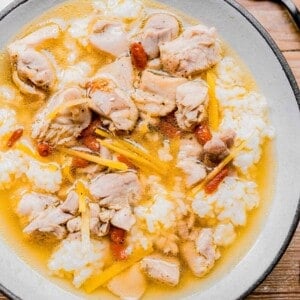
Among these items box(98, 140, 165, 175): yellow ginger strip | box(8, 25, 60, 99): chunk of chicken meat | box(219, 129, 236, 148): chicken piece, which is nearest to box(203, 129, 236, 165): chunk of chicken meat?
box(219, 129, 236, 148): chicken piece

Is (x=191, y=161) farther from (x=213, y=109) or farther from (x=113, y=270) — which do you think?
(x=113, y=270)

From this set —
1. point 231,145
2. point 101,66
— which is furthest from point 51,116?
point 231,145

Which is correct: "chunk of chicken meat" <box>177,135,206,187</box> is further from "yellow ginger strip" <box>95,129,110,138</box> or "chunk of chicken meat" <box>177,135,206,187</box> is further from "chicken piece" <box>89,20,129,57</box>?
"chicken piece" <box>89,20,129,57</box>

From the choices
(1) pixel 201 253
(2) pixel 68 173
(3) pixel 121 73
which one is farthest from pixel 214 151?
(2) pixel 68 173

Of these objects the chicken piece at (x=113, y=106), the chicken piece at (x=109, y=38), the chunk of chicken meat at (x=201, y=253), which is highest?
the chicken piece at (x=109, y=38)

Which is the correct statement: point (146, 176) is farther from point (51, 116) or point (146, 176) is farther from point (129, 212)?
point (51, 116)

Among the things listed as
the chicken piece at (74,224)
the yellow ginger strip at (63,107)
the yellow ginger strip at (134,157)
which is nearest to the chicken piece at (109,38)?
the yellow ginger strip at (63,107)

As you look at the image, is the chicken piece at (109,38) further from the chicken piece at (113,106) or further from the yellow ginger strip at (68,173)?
the yellow ginger strip at (68,173)
